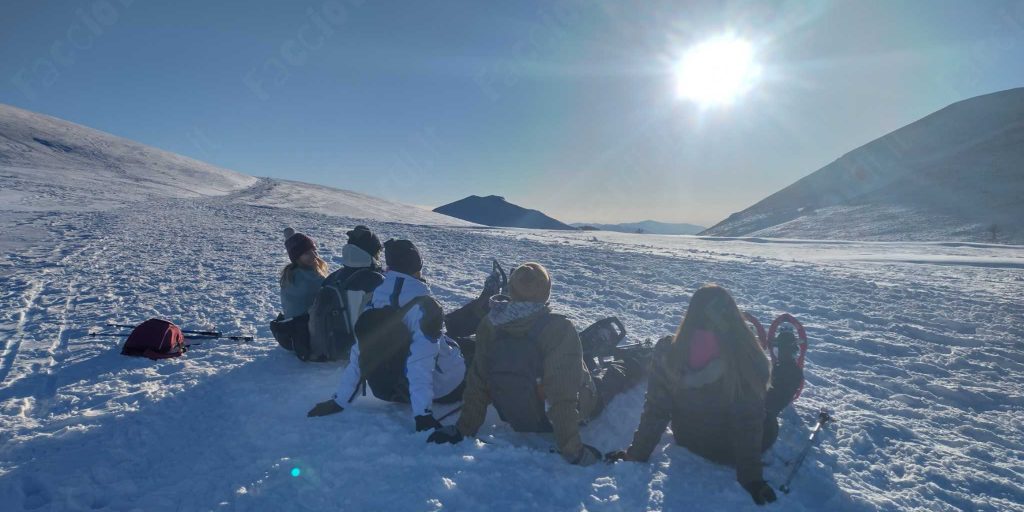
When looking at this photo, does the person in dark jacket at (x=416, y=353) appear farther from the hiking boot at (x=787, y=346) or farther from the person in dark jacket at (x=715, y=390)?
the hiking boot at (x=787, y=346)

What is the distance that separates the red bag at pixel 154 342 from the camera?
18.1ft

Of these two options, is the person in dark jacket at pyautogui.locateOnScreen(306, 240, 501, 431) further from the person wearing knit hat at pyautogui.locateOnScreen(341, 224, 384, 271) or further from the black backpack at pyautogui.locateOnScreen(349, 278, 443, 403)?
the person wearing knit hat at pyautogui.locateOnScreen(341, 224, 384, 271)

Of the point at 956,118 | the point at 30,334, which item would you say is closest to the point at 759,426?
the point at 30,334

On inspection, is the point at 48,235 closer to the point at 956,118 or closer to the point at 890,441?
the point at 890,441

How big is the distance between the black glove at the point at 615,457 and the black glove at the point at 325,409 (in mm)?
2281

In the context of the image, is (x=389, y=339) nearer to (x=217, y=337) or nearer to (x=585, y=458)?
(x=585, y=458)

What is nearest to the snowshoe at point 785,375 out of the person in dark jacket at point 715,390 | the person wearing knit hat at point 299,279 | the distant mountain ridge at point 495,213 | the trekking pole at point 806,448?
the trekking pole at point 806,448

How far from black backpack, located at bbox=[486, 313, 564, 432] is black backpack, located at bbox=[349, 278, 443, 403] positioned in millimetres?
602

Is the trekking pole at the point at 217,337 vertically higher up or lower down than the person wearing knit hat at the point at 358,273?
lower down

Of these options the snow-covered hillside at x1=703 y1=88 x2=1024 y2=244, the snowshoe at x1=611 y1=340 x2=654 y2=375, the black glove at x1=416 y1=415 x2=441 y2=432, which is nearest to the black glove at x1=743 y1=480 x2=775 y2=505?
the snowshoe at x1=611 y1=340 x2=654 y2=375

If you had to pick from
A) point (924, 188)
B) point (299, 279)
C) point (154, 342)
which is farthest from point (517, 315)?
point (924, 188)

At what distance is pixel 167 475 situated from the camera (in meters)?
3.34

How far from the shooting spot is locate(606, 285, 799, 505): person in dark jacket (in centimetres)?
332

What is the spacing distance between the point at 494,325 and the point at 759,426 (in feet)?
6.35
